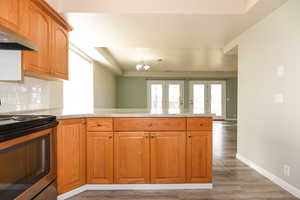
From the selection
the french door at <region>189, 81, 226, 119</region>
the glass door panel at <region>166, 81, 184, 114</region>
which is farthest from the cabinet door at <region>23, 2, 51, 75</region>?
the french door at <region>189, 81, 226, 119</region>

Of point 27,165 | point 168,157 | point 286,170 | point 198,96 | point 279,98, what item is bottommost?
point 286,170

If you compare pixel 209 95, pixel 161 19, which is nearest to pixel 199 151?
pixel 161 19

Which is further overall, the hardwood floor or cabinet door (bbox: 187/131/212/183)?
cabinet door (bbox: 187/131/212/183)

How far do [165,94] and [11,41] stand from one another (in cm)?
836

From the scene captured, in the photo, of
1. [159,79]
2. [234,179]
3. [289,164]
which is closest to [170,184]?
[234,179]

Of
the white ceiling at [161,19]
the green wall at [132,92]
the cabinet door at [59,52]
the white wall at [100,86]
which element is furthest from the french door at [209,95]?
the cabinet door at [59,52]

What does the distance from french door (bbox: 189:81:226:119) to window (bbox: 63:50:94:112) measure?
5.79m

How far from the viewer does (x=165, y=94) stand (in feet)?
31.9

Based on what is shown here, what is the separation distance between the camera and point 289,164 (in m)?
2.31

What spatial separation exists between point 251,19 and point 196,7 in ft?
2.94

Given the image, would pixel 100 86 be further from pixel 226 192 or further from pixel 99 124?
pixel 226 192

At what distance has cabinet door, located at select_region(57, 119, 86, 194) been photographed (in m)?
2.08

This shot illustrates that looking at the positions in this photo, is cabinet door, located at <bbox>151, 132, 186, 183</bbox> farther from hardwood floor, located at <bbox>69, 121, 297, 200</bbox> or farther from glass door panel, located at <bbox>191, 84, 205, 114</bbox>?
glass door panel, located at <bbox>191, 84, 205, 114</bbox>

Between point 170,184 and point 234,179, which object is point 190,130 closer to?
point 170,184
